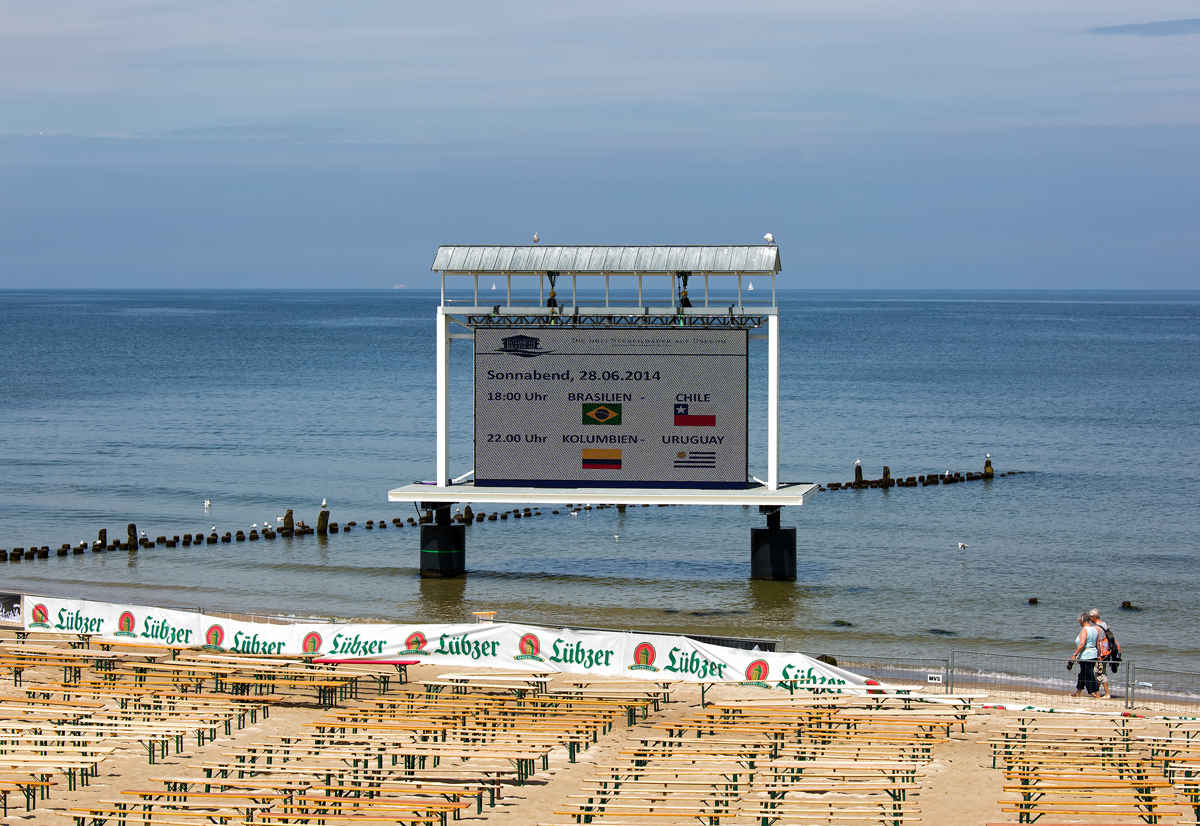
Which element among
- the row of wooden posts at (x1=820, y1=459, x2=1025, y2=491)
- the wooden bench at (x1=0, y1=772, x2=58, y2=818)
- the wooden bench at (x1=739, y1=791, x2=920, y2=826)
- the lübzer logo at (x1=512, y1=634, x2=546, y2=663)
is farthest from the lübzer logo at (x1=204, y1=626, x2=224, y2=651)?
the row of wooden posts at (x1=820, y1=459, x2=1025, y2=491)

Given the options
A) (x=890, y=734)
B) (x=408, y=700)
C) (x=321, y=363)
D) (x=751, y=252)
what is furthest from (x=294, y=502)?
(x=321, y=363)

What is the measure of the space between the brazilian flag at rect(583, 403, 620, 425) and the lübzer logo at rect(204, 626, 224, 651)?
11.4 meters

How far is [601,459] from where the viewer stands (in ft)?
111

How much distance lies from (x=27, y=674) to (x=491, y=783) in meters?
10.8

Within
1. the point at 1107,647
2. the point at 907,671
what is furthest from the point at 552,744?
the point at 1107,647

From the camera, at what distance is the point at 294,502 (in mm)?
51469

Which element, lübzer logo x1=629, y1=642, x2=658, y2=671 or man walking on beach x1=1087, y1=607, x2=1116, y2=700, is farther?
man walking on beach x1=1087, y1=607, x2=1116, y2=700

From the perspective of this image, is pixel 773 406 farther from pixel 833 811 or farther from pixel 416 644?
pixel 833 811

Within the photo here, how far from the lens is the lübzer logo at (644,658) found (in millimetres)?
23312

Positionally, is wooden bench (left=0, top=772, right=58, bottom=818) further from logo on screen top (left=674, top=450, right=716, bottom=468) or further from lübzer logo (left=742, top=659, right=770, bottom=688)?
logo on screen top (left=674, top=450, right=716, bottom=468)

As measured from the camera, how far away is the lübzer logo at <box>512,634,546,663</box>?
77.8 ft

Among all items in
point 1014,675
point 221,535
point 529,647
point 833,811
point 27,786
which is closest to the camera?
point 833,811

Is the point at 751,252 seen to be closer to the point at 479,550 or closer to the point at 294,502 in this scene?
the point at 479,550

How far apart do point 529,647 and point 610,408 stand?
35.4 feet
